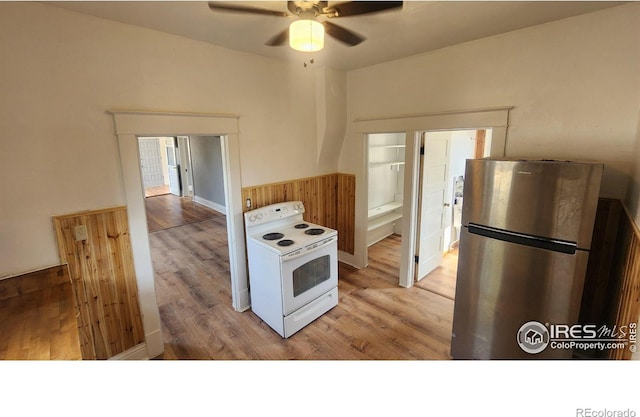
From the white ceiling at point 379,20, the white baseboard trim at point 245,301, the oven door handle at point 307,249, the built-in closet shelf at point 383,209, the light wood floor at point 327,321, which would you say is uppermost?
the white ceiling at point 379,20

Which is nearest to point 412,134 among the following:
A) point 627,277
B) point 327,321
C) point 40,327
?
point 627,277

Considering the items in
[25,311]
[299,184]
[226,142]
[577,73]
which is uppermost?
[577,73]

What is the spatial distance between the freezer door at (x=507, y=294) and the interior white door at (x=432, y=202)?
1.31 metres

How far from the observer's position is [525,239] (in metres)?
1.93

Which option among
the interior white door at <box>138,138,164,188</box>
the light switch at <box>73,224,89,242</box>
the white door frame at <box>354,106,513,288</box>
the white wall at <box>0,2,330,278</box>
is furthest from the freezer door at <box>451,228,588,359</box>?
the interior white door at <box>138,138,164,188</box>

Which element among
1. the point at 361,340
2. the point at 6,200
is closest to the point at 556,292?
the point at 361,340

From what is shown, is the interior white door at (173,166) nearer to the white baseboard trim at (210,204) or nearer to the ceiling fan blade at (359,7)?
the white baseboard trim at (210,204)

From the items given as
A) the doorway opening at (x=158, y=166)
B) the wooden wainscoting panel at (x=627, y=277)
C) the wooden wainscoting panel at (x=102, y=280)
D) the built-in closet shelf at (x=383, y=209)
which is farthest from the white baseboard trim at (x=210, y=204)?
the wooden wainscoting panel at (x=627, y=277)

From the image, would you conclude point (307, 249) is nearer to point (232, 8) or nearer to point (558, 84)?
point (232, 8)

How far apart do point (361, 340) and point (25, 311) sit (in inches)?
97.5

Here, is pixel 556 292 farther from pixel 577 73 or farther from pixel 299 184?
pixel 299 184

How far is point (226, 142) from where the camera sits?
280 centimetres

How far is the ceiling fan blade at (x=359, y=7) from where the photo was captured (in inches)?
54.3

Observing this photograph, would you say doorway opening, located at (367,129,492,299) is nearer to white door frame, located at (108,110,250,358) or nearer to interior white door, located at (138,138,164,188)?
white door frame, located at (108,110,250,358)
